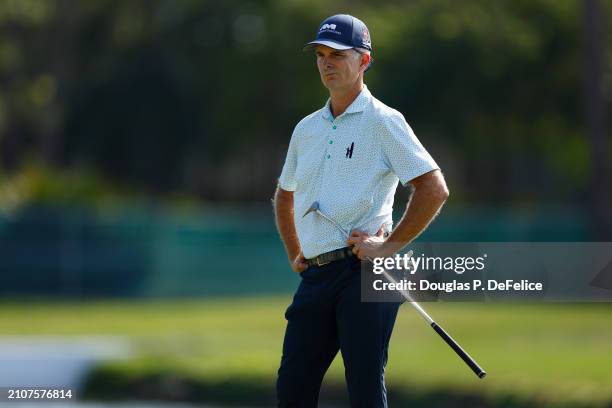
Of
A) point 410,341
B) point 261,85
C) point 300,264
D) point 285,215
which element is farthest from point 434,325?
point 261,85

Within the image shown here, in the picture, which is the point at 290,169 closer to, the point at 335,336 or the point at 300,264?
the point at 300,264

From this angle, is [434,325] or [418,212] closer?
[418,212]

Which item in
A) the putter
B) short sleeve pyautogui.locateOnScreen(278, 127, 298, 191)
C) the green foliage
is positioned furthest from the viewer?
the green foliage

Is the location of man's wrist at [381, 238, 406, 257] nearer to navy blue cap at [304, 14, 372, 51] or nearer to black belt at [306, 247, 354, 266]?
black belt at [306, 247, 354, 266]

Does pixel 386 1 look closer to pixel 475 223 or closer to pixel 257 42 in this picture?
pixel 257 42

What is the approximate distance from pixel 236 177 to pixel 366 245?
171 feet

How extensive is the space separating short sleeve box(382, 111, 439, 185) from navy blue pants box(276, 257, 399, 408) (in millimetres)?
410

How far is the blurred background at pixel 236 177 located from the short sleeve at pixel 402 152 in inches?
185

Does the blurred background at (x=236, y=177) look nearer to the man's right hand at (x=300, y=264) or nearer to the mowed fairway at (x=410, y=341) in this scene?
the mowed fairway at (x=410, y=341)

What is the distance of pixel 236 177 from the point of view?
188 ft

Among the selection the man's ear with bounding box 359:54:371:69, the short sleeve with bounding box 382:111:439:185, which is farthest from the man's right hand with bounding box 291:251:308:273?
the man's ear with bounding box 359:54:371:69

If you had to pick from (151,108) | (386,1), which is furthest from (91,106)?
(386,1)

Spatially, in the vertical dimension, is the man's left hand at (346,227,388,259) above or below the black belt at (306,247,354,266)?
above

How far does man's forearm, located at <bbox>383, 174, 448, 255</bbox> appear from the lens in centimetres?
504
